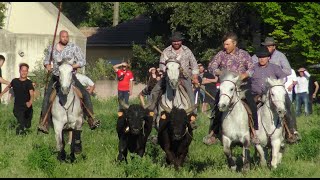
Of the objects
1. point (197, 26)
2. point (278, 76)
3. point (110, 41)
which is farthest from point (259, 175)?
point (110, 41)

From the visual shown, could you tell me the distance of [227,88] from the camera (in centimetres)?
1465

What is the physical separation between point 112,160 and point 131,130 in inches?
29.5

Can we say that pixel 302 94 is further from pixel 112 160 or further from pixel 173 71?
pixel 112 160

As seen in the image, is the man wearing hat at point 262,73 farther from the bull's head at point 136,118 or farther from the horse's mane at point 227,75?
the bull's head at point 136,118

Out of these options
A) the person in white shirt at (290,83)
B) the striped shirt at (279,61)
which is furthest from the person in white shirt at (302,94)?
the striped shirt at (279,61)

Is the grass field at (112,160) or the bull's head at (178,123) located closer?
the grass field at (112,160)

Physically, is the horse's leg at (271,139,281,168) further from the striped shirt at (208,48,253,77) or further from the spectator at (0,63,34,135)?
the spectator at (0,63,34,135)

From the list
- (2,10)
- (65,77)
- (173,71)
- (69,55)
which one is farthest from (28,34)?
(173,71)

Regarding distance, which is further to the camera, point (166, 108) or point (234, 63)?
point (166, 108)

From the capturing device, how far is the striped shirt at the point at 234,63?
1572cm

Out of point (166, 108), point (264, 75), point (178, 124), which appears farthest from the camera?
point (166, 108)

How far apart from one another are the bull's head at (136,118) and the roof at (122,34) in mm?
40652

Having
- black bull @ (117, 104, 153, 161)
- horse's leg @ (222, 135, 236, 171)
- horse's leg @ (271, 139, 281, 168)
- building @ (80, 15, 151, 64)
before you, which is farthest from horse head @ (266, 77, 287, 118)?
building @ (80, 15, 151, 64)

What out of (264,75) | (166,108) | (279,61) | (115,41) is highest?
(115,41)
